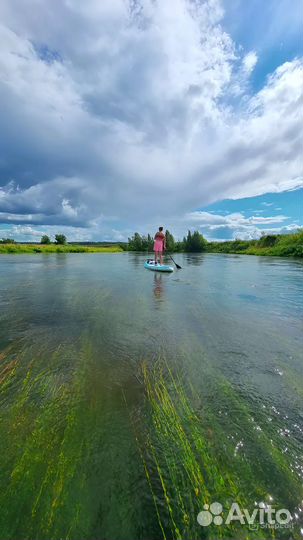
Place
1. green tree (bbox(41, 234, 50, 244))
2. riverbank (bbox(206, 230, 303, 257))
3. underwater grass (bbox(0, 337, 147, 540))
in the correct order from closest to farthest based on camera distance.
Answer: underwater grass (bbox(0, 337, 147, 540)) < riverbank (bbox(206, 230, 303, 257)) < green tree (bbox(41, 234, 50, 244))

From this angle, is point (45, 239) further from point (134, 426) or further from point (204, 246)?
point (134, 426)

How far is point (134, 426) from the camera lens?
3266mm

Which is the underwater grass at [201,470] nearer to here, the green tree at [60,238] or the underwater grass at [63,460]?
the underwater grass at [63,460]

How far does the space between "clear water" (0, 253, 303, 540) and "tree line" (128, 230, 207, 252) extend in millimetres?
111386

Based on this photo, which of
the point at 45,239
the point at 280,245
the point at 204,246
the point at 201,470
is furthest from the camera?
the point at 204,246

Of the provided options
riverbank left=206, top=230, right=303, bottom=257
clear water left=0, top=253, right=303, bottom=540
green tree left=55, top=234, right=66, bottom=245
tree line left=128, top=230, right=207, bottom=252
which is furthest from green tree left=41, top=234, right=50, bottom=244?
clear water left=0, top=253, right=303, bottom=540

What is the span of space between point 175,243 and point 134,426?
127193 millimetres

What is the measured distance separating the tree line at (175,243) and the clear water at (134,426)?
111386mm

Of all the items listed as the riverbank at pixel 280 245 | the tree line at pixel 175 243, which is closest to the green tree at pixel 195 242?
the tree line at pixel 175 243

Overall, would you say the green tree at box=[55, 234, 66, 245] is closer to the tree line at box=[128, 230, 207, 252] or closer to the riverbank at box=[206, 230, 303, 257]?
the tree line at box=[128, 230, 207, 252]

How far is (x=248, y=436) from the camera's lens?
124 inches

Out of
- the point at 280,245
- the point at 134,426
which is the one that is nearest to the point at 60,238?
the point at 280,245

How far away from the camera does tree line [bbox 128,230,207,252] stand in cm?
11847

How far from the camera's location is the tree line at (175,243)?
11847 cm
